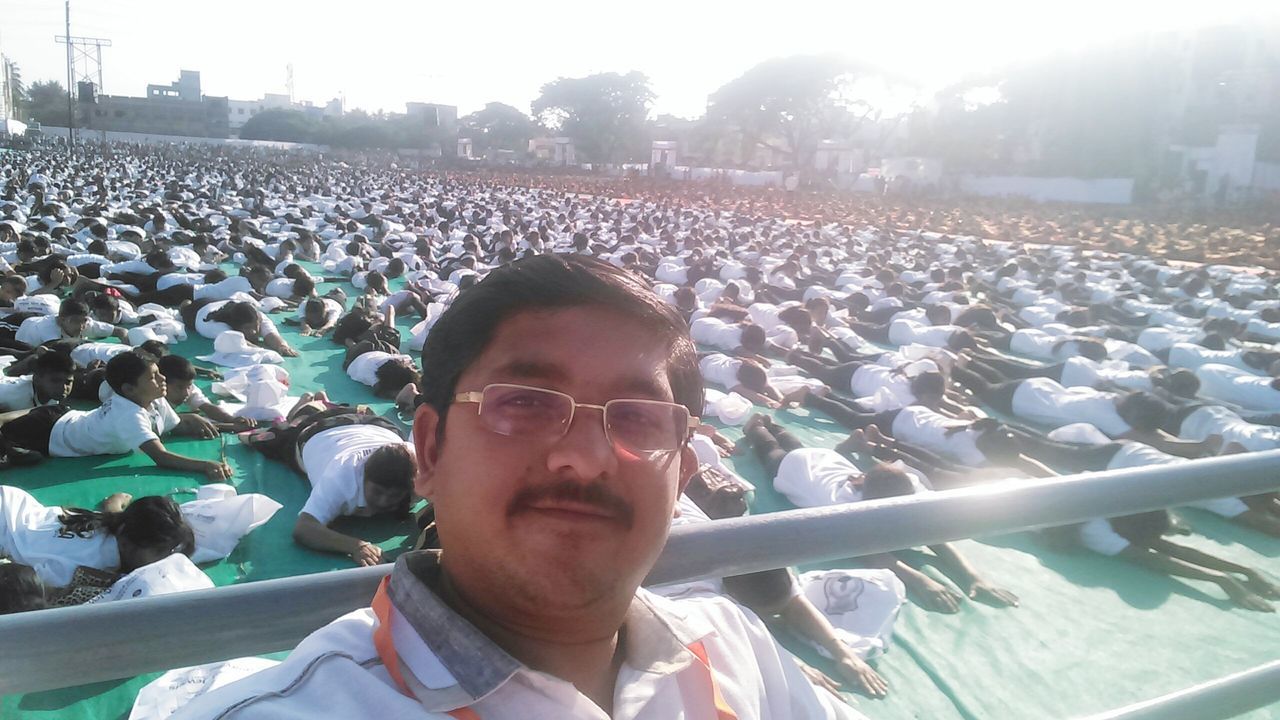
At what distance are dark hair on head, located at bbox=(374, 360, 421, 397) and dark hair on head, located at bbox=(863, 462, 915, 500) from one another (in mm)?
2900

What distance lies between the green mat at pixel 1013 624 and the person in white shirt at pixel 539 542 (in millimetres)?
1873

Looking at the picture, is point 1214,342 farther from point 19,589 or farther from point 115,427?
point 19,589

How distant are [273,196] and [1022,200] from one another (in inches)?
814

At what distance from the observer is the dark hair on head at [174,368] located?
4.22 meters

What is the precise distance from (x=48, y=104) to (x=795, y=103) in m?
50.3

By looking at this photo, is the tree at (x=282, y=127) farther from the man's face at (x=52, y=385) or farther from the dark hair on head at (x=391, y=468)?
the dark hair on head at (x=391, y=468)

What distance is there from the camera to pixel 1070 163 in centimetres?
2627

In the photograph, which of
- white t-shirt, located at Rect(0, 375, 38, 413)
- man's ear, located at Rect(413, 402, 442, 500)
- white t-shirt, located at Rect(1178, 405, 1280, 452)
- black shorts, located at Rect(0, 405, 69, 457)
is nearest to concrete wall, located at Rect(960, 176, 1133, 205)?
white t-shirt, located at Rect(1178, 405, 1280, 452)

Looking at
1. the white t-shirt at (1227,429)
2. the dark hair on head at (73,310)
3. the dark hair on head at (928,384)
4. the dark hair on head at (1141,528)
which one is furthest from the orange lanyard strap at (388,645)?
the dark hair on head at (73,310)

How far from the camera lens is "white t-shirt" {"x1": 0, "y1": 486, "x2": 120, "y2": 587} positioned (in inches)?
108

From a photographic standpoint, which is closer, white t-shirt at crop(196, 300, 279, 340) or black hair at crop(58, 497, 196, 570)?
black hair at crop(58, 497, 196, 570)

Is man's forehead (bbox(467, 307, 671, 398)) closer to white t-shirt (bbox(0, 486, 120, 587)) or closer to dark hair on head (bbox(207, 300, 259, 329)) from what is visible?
white t-shirt (bbox(0, 486, 120, 587))

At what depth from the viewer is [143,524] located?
278 cm

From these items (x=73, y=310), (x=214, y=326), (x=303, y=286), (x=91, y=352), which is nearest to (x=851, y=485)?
(x=91, y=352)
